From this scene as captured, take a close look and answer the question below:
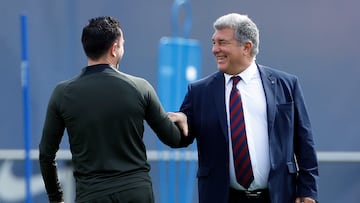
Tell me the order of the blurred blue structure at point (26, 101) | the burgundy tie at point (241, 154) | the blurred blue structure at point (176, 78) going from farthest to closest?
the blurred blue structure at point (176, 78) → the blurred blue structure at point (26, 101) → the burgundy tie at point (241, 154)

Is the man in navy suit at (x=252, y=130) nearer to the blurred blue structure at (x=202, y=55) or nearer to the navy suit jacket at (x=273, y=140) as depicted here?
the navy suit jacket at (x=273, y=140)

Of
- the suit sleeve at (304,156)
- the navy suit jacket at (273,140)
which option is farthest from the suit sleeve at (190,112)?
the suit sleeve at (304,156)

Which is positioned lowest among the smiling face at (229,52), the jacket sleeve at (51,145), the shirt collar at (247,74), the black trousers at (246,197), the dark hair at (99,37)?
the black trousers at (246,197)

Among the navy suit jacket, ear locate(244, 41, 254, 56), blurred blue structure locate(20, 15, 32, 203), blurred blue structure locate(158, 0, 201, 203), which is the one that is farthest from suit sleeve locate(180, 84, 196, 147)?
blurred blue structure locate(20, 15, 32, 203)

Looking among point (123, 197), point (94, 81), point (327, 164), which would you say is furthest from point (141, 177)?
point (327, 164)

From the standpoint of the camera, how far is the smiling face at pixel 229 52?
11.6ft

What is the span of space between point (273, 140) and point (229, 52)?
456 mm

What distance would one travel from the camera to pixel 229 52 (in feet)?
11.6

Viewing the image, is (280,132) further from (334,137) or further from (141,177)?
(334,137)

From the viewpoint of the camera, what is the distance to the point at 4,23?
473 centimetres

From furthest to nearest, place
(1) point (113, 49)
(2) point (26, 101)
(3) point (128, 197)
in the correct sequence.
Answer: (2) point (26, 101) < (1) point (113, 49) < (3) point (128, 197)

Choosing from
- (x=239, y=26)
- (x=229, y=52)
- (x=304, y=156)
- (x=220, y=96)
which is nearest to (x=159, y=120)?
(x=220, y=96)

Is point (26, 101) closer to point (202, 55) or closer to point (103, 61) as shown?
point (202, 55)

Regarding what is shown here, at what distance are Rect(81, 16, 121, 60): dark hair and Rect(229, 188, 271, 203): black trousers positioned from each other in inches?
35.4
